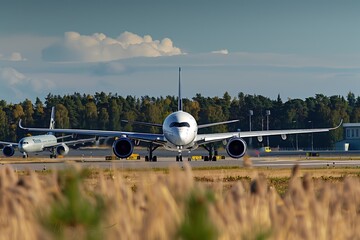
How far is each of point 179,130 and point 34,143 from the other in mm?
39938

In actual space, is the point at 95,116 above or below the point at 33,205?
above

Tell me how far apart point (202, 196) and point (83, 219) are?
2.44 feet

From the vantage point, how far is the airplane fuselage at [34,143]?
311ft

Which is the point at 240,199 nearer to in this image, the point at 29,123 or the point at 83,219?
the point at 83,219

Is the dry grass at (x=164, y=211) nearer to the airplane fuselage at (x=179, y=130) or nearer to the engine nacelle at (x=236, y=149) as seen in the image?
the airplane fuselage at (x=179, y=130)

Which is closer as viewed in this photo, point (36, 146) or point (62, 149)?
point (36, 146)

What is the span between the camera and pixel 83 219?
5227mm

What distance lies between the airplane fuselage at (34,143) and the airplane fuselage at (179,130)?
35.5m

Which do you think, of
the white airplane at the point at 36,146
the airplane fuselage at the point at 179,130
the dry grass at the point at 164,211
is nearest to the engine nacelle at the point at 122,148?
the airplane fuselage at the point at 179,130

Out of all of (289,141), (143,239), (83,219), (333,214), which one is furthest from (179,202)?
(289,141)

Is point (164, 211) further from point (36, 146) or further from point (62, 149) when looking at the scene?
point (62, 149)

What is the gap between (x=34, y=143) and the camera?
9669cm

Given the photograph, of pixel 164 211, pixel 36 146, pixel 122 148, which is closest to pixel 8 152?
pixel 36 146

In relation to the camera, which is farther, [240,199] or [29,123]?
[29,123]
